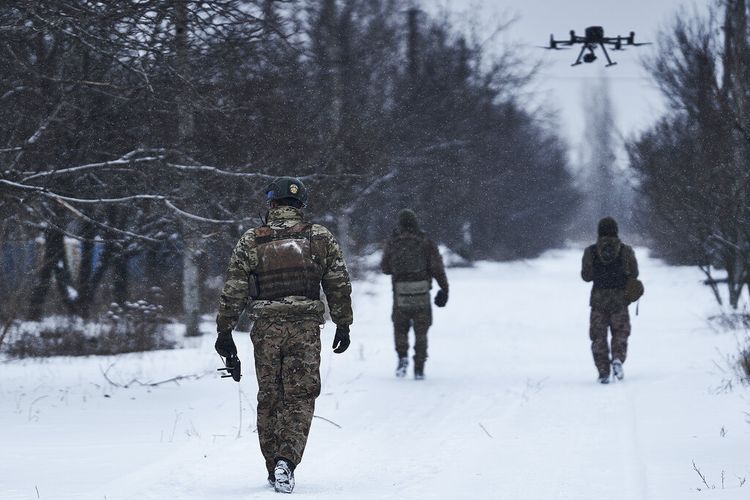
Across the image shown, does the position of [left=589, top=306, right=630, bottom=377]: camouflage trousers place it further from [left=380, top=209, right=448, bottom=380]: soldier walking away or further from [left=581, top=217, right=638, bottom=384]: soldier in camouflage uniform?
[left=380, top=209, right=448, bottom=380]: soldier walking away

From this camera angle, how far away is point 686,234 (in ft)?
77.4


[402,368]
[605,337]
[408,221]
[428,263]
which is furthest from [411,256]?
[605,337]

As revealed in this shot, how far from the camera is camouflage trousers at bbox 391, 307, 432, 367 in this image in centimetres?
1244

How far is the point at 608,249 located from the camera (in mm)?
12195

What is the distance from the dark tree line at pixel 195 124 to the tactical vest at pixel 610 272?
3.27 m

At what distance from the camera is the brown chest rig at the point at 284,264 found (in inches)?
252

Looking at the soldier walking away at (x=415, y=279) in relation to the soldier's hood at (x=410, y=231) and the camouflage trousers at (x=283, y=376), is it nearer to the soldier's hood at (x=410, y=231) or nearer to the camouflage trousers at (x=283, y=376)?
the soldier's hood at (x=410, y=231)

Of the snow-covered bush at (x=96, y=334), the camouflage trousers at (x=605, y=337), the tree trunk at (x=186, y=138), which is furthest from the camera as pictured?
the snow-covered bush at (x=96, y=334)

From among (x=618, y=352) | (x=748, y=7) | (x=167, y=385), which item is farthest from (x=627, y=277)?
(x=748, y=7)

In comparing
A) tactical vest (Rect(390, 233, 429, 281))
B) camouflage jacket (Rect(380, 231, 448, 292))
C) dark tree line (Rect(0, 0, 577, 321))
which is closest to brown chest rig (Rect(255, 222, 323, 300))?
dark tree line (Rect(0, 0, 577, 321))

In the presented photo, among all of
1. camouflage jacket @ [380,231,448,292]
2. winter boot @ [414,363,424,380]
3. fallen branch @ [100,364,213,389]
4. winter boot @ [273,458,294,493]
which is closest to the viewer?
winter boot @ [273,458,294,493]

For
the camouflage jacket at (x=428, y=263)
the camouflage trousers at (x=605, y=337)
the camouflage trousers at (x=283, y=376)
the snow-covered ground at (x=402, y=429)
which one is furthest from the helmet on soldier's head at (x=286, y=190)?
the camouflage trousers at (x=605, y=337)

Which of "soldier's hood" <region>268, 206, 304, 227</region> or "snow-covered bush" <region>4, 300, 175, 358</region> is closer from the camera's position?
"soldier's hood" <region>268, 206, 304, 227</region>

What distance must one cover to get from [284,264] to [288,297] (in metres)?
0.20
